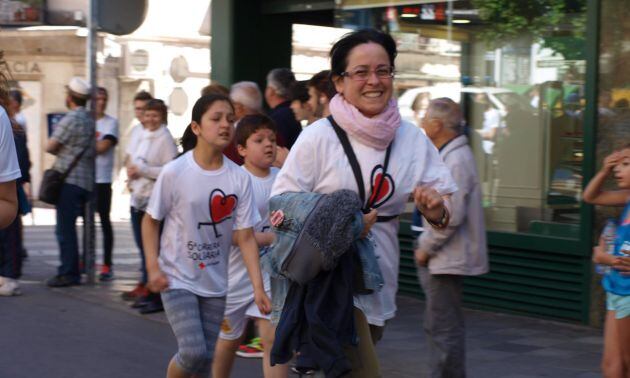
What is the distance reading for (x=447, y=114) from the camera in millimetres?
6566

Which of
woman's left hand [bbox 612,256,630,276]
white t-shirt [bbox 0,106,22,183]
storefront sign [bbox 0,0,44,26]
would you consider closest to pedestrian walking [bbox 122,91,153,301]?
woman's left hand [bbox 612,256,630,276]

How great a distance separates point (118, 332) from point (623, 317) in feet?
15.0

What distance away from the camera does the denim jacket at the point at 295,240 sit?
4.17 meters

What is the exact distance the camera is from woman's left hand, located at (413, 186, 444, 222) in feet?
13.8

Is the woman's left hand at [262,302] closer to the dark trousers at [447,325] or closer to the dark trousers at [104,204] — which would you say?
the dark trousers at [447,325]

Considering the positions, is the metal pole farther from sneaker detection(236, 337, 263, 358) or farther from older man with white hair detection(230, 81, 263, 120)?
sneaker detection(236, 337, 263, 358)

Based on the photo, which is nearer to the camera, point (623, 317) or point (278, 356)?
point (278, 356)

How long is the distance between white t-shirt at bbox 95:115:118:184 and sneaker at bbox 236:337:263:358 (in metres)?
3.92

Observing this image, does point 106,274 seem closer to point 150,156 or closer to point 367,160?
point 150,156

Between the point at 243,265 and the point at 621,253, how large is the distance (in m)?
2.13

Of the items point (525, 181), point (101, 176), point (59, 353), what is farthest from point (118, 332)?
point (525, 181)

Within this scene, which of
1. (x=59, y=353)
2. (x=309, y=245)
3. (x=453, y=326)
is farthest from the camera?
(x=59, y=353)

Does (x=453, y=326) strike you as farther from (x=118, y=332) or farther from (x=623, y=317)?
(x=118, y=332)

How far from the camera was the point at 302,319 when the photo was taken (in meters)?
4.27
